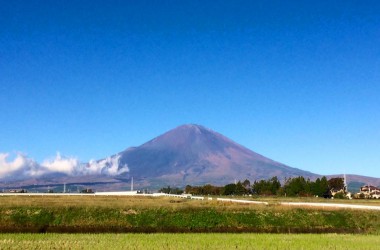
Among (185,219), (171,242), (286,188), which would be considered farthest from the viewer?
(286,188)

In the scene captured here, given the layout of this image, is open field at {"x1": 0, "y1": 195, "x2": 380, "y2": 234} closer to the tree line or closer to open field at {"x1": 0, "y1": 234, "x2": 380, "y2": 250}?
open field at {"x1": 0, "y1": 234, "x2": 380, "y2": 250}

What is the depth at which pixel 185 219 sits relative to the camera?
47.8 m

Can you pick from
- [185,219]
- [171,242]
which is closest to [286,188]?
[185,219]

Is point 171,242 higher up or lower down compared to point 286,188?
lower down

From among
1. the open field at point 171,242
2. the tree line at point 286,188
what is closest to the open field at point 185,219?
the open field at point 171,242

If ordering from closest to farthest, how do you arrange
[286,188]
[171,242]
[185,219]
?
[171,242] → [185,219] → [286,188]

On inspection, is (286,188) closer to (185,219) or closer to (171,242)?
(185,219)

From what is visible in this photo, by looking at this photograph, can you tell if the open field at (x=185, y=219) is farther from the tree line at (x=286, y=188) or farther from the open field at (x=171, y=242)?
the tree line at (x=286, y=188)

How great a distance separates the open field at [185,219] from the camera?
45.1 meters

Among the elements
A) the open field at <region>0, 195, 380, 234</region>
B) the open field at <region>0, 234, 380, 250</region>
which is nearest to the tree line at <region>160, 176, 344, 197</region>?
the open field at <region>0, 195, 380, 234</region>

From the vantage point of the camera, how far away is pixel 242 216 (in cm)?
4878

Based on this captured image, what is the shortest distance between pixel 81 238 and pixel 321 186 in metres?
114

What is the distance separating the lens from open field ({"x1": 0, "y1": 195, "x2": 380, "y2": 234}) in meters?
45.1

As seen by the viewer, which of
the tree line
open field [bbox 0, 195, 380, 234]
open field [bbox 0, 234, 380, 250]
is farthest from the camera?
the tree line
